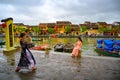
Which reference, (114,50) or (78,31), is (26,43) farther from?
(78,31)

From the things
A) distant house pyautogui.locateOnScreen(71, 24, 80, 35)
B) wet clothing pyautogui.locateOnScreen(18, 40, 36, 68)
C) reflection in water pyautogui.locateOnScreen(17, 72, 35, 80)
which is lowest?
reflection in water pyautogui.locateOnScreen(17, 72, 35, 80)

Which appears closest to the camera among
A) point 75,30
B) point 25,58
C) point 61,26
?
point 25,58

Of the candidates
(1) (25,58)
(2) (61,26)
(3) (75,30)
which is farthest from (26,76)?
(3) (75,30)

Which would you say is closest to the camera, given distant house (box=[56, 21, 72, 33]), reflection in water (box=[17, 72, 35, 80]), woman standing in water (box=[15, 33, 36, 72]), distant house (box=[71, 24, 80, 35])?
reflection in water (box=[17, 72, 35, 80])

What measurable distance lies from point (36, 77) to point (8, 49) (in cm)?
945

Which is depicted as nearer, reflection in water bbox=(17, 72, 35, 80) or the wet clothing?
reflection in water bbox=(17, 72, 35, 80)

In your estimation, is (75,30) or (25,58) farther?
(75,30)

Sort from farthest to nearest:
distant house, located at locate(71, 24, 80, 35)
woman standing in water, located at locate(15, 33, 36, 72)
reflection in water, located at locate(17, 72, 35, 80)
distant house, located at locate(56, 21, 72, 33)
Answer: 1. distant house, located at locate(56, 21, 72, 33)
2. distant house, located at locate(71, 24, 80, 35)
3. woman standing in water, located at locate(15, 33, 36, 72)
4. reflection in water, located at locate(17, 72, 35, 80)

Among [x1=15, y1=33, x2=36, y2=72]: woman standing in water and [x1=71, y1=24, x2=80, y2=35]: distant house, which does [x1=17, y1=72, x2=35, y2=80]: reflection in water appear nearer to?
[x1=15, y1=33, x2=36, y2=72]: woman standing in water

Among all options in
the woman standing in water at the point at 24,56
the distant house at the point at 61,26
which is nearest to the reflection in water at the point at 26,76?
the woman standing in water at the point at 24,56

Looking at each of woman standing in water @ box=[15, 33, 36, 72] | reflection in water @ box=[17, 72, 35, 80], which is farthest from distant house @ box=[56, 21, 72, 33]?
reflection in water @ box=[17, 72, 35, 80]

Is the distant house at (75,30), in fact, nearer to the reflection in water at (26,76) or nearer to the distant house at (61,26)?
the distant house at (61,26)

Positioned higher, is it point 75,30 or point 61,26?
point 61,26

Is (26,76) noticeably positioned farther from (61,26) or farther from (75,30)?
(75,30)
